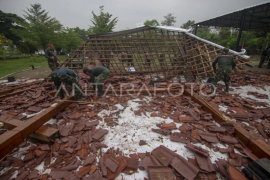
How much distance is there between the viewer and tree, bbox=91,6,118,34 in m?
17.5

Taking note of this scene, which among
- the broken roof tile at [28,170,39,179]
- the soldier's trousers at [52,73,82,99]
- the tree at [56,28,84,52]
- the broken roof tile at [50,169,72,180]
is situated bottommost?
the broken roof tile at [28,170,39,179]

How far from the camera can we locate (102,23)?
1789cm

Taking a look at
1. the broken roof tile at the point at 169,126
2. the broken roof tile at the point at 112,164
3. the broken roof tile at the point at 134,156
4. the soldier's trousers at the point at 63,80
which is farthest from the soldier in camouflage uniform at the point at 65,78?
the broken roof tile at the point at 169,126

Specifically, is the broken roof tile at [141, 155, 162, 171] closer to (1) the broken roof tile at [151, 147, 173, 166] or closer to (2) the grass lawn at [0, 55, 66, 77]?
(1) the broken roof tile at [151, 147, 173, 166]

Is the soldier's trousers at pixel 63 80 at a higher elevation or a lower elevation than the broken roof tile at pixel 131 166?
higher

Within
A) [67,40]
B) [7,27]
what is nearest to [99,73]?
[67,40]

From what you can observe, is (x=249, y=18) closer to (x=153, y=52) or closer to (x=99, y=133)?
(x=153, y=52)

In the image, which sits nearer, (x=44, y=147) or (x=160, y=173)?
(x=160, y=173)

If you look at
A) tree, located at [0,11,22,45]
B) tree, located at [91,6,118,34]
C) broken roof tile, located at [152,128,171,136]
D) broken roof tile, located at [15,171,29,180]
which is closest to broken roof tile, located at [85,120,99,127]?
broken roof tile, located at [15,171,29,180]

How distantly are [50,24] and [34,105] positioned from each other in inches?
866

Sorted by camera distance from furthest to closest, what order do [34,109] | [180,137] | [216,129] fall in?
[34,109] → [216,129] → [180,137]

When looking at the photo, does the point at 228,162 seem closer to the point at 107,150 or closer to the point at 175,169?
the point at 175,169

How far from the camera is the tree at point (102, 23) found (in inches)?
688

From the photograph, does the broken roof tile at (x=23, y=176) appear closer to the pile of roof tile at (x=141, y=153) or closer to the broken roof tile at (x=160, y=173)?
the pile of roof tile at (x=141, y=153)
